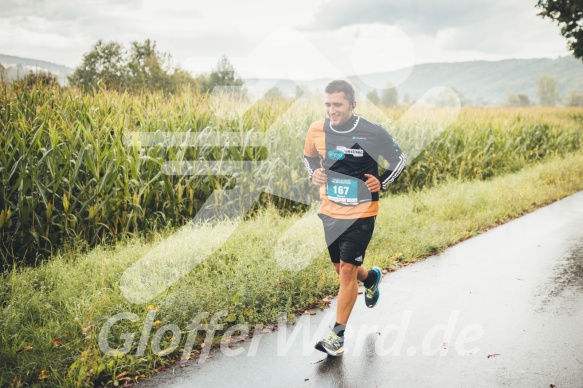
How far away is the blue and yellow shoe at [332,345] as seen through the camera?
11.9 feet

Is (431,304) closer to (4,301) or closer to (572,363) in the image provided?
(572,363)

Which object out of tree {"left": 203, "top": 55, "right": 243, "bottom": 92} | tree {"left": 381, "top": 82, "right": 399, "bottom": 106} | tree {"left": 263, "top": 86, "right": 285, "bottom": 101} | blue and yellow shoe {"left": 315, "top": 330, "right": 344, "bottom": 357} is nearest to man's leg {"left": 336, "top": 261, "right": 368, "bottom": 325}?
blue and yellow shoe {"left": 315, "top": 330, "right": 344, "bottom": 357}

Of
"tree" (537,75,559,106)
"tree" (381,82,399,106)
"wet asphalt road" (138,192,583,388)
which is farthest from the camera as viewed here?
"tree" (537,75,559,106)

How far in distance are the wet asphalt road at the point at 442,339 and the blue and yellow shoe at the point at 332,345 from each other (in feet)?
0.20

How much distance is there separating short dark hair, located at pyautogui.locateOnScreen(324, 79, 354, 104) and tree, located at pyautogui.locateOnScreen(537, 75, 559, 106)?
7067 inches

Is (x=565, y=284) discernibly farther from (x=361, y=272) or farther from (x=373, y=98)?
(x=373, y=98)

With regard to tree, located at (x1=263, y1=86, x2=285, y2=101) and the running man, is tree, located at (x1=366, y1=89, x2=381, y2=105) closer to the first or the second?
tree, located at (x1=263, y1=86, x2=285, y2=101)

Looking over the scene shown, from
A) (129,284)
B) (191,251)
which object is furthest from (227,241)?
(129,284)

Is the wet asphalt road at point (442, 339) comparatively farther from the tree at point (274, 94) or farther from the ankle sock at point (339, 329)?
the tree at point (274, 94)

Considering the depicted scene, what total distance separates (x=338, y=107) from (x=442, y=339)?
2096 mm

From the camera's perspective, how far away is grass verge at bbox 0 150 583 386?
3.37m

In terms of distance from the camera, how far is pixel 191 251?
530 centimetres

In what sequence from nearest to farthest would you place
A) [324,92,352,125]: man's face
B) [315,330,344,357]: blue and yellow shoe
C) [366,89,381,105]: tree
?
[315,330,344,357]: blue and yellow shoe < [324,92,352,125]: man's face < [366,89,381,105]: tree

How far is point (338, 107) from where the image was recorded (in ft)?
12.3
